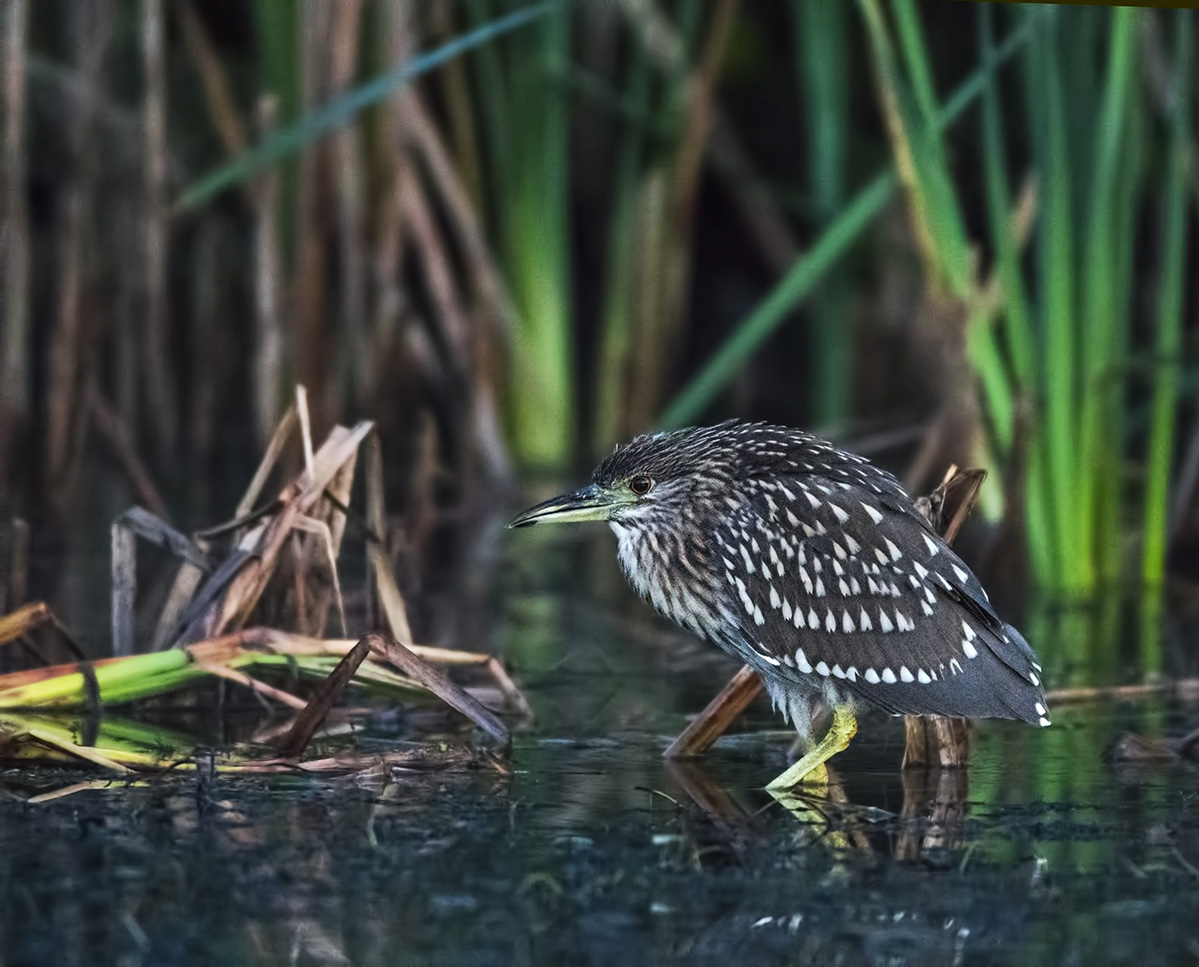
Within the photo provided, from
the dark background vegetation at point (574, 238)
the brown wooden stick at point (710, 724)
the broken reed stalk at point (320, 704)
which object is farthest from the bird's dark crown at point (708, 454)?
the dark background vegetation at point (574, 238)

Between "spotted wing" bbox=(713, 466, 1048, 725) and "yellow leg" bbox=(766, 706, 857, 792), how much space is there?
2.8 inches

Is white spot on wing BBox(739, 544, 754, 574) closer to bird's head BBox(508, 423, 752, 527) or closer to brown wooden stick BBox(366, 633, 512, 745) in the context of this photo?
bird's head BBox(508, 423, 752, 527)

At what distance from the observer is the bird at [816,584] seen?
5.18 m

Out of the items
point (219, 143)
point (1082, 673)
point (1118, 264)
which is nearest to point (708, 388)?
point (1118, 264)

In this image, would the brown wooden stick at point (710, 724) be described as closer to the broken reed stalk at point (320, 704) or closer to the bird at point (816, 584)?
the bird at point (816, 584)

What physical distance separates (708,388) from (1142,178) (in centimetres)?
251

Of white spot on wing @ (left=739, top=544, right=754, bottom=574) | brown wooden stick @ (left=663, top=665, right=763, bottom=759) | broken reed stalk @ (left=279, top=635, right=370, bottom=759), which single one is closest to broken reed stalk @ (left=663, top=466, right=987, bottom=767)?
brown wooden stick @ (left=663, top=665, right=763, bottom=759)

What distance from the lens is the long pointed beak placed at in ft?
18.7

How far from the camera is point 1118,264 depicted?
299 inches

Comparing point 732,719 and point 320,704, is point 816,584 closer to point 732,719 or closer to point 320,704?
point 732,719

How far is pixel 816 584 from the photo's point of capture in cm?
536

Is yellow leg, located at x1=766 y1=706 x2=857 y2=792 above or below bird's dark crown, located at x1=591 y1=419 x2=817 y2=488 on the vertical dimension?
below

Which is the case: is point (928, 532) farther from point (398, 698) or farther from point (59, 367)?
point (59, 367)

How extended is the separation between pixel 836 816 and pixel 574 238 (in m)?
8.74
